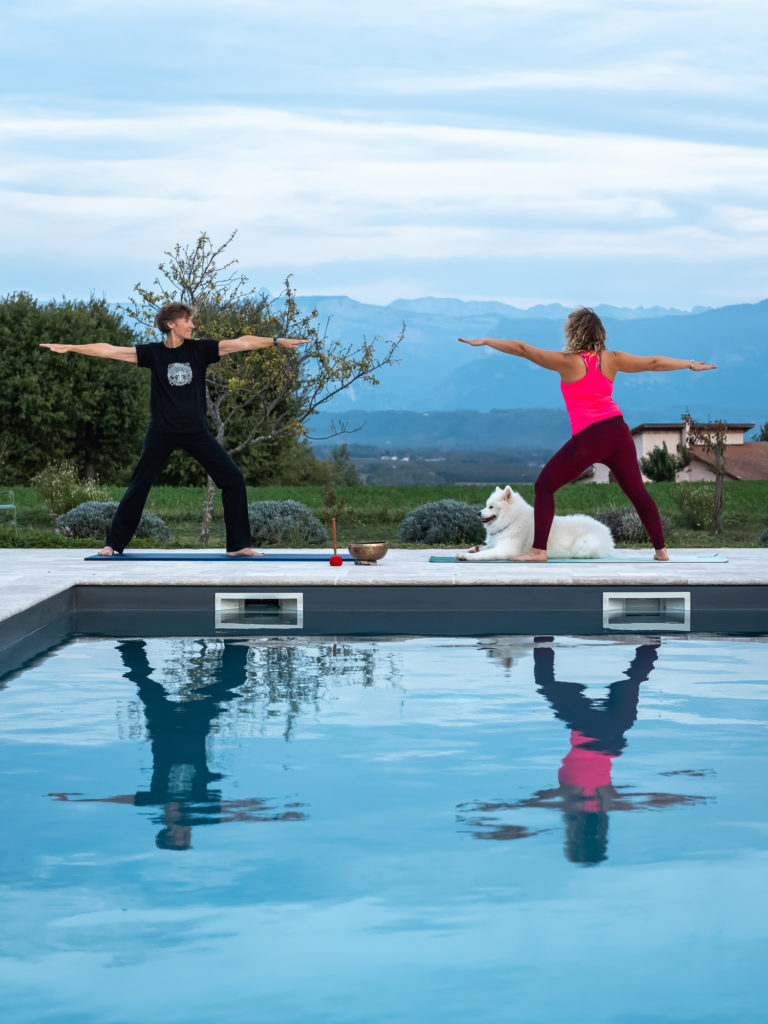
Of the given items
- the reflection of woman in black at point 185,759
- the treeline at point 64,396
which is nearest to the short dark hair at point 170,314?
the reflection of woman in black at point 185,759

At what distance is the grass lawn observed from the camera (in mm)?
17672

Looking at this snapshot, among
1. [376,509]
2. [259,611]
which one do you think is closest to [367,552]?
[259,611]

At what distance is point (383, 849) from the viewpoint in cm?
430

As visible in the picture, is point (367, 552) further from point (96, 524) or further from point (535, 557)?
point (96, 524)

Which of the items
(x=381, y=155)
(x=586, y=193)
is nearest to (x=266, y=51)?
(x=381, y=155)

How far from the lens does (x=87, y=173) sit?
80.4 feet

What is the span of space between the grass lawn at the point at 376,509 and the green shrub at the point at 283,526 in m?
0.49

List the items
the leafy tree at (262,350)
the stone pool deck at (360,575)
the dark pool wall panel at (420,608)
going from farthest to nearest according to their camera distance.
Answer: the leafy tree at (262,350)
the stone pool deck at (360,575)
the dark pool wall panel at (420,608)

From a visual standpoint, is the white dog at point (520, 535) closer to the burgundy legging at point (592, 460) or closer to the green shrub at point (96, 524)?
the burgundy legging at point (592, 460)

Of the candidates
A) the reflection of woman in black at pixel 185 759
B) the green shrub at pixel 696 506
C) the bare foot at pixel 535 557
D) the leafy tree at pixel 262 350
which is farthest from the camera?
the green shrub at pixel 696 506

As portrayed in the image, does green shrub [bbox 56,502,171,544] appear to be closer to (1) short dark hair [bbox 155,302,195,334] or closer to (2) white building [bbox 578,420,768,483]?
(1) short dark hair [bbox 155,302,195,334]

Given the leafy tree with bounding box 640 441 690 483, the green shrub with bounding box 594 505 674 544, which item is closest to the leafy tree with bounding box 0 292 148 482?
the leafy tree with bounding box 640 441 690 483

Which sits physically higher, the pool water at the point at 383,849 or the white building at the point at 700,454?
the white building at the point at 700,454

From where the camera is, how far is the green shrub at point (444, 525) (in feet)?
56.0
